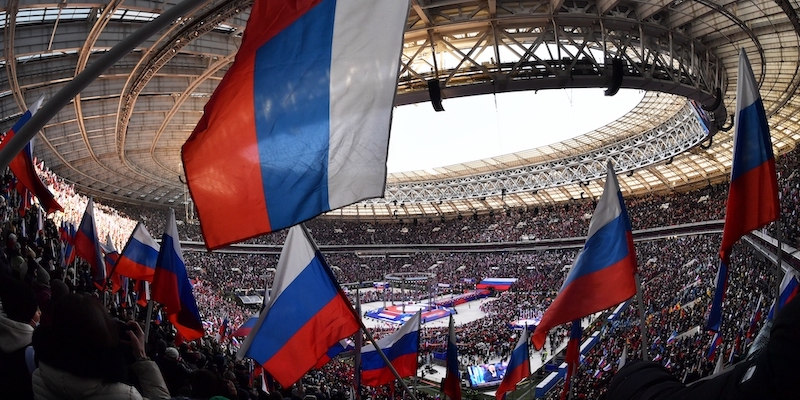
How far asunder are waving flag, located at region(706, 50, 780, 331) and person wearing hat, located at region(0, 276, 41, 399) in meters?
5.85

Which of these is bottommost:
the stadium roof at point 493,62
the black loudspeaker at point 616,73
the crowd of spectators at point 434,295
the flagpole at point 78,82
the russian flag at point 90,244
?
the crowd of spectators at point 434,295

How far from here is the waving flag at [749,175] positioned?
5211mm

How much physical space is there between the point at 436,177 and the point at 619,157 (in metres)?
15.4

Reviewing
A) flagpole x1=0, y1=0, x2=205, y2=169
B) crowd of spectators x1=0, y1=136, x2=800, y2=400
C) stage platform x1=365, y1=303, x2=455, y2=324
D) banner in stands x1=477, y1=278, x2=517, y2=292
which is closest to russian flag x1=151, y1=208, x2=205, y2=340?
crowd of spectators x1=0, y1=136, x2=800, y2=400

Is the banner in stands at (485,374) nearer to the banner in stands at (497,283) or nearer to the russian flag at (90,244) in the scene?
the russian flag at (90,244)

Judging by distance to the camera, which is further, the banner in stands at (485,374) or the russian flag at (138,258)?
the banner in stands at (485,374)

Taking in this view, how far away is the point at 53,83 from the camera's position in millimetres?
18234

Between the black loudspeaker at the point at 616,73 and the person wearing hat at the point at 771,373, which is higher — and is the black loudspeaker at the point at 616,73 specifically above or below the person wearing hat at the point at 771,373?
above

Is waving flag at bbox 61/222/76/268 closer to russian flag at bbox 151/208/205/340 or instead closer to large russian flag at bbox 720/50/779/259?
russian flag at bbox 151/208/205/340

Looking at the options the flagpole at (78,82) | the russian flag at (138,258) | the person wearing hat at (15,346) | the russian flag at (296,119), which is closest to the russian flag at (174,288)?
the russian flag at (138,258)

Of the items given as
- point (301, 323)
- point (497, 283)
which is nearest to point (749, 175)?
point (301, 323)

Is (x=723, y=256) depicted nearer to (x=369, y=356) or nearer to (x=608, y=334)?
(x=369, y=356)

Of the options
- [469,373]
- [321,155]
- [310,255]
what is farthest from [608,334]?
[321,155]

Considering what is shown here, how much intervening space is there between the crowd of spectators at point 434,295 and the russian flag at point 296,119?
1.09m
